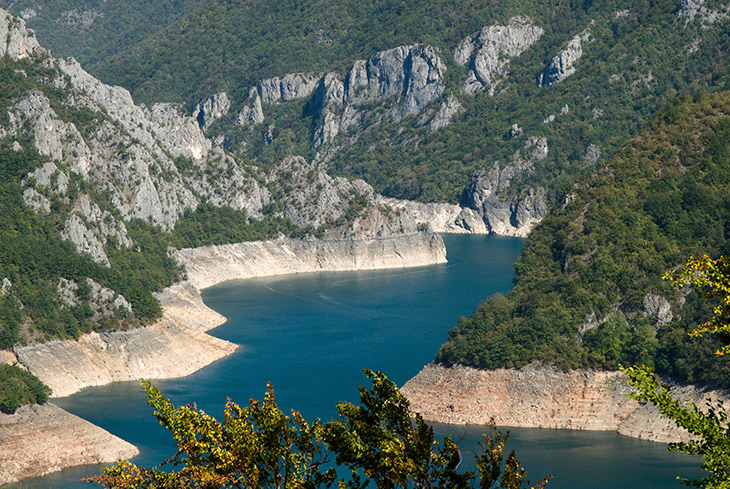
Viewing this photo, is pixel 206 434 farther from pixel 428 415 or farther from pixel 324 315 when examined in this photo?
pixel 324 315

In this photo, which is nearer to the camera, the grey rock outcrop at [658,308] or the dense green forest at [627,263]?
the dense green forest at [627,263]

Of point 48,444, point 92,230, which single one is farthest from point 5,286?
point 48,444

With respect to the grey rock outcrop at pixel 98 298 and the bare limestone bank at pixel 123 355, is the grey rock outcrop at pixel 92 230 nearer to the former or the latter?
the bare limestone bank at pixel 123 355

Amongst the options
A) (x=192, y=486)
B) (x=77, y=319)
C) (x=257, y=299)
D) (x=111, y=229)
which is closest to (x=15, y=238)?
(x=77, y=319)

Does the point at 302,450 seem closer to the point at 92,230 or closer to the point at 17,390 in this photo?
the point at 17,390

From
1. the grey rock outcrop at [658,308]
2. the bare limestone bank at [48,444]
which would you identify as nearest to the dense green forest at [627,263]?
the grey rock outcrop at [658,308]

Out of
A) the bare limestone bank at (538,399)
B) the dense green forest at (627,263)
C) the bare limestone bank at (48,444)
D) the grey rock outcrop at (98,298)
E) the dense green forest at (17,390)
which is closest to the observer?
the bare limestone bank at (48,444)

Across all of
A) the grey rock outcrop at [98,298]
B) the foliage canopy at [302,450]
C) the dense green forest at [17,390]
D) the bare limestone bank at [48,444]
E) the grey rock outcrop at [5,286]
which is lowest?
the bare limestone bank at [48,444]
